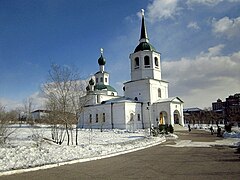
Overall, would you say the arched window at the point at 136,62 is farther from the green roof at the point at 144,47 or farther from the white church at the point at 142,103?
the green roof at the point at 144,47

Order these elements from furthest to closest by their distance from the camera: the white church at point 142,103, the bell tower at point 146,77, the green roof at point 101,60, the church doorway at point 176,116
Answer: the green roof at point 101,60 → the bell tower at point 146,77 → the church doorway at point 176,116 → the white church at point 142,103

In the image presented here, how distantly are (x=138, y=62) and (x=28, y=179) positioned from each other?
133 feet

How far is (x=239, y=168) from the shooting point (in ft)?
27.9

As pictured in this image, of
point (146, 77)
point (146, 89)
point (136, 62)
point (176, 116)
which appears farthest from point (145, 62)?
point (176, 116)

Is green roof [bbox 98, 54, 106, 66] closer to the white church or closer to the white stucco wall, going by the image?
the white church

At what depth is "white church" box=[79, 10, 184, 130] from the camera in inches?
1695

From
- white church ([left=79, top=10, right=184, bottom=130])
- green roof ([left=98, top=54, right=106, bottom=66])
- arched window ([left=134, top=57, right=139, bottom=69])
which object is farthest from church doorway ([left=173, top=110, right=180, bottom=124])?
green roof ([left=98, top=54, right=106, bottom=66])

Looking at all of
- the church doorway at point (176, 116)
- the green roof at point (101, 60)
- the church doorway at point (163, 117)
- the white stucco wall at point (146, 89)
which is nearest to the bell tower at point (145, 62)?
the white stucco wall at point (146, 89)

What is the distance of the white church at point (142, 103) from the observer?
4306cm

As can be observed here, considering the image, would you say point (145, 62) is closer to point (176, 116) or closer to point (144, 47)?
point (144, 47)

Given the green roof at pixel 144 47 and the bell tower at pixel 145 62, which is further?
the green roof at pixel 144 47

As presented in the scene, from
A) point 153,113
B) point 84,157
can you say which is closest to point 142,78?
point 153,113

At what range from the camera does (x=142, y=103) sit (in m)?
45.2

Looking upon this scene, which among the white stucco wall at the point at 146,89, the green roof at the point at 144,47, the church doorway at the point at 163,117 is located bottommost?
the church doorway at the point at 163,117
